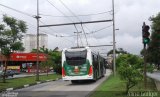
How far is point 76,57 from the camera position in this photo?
3303 centimetres

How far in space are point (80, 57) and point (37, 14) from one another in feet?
32.6

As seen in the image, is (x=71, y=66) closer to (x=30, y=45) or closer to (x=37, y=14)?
(x=37, y=14)

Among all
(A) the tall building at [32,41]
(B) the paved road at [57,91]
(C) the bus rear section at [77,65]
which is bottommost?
(B) the paved road at [57,91]

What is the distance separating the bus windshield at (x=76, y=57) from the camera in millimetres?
33000

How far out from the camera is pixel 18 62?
326 feet

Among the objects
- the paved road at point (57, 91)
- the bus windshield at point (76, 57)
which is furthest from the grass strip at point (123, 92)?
the bus windshield at point (76, 57)

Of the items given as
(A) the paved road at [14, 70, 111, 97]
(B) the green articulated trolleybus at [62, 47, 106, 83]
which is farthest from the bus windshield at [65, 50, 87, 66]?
(A) the paved road at [14, 70, 111, 97]

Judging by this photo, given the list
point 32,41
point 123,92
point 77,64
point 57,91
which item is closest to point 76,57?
point 77,64

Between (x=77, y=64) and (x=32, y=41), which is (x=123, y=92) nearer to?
(x=77, y=64)

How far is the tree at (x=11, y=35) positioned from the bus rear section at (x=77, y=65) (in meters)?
4.04

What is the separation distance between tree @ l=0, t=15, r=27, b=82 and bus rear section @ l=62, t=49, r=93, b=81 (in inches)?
159

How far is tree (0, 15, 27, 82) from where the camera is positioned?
31234 mm

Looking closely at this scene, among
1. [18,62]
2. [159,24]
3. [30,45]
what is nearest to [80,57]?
[159,24]

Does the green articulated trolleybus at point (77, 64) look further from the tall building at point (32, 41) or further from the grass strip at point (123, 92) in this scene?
the tall building at point (32, 41)
